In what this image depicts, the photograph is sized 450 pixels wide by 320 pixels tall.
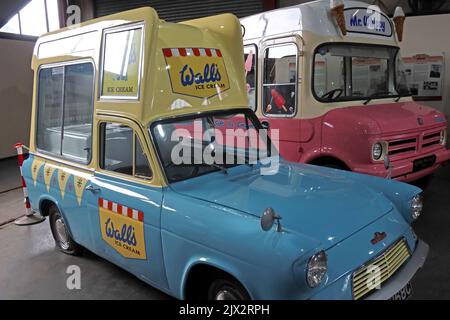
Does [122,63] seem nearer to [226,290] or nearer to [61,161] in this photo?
[61,161]

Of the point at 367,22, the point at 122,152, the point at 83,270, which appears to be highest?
the point at 367,22

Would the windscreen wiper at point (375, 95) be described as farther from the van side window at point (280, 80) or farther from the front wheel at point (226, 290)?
the front wheel at point (226, 290)

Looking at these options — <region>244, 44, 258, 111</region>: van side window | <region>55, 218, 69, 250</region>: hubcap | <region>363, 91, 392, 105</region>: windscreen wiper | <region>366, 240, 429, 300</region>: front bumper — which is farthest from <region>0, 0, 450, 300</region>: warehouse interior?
<region>244, 44, 258, 111</region>: van side window

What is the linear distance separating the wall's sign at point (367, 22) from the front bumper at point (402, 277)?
117 inches

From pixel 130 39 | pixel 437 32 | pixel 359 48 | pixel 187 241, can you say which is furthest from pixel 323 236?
pixel 437 32

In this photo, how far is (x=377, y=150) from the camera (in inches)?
160

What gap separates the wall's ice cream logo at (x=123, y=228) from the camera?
9.06 ft

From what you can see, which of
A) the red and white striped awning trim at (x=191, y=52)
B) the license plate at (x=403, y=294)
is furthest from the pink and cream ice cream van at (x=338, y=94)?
the license plate at (x=403, y=294)

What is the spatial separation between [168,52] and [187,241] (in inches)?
53.8

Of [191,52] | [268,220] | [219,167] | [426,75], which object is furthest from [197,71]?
[426,75]

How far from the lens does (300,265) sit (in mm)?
1909

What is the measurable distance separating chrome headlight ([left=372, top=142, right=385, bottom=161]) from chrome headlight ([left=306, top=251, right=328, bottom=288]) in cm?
236

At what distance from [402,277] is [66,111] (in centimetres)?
317
